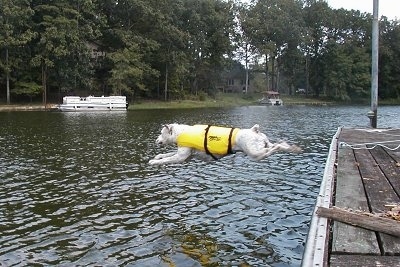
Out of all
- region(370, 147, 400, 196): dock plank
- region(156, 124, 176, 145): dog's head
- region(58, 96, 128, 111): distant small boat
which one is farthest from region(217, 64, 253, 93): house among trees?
region(156, 124, 176, 145): dog's head

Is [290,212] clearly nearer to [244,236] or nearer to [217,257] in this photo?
[244,236]

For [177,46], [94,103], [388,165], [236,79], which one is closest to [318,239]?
[388,165]

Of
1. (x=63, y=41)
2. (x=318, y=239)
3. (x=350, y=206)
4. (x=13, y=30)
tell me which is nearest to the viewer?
(x=318, y=239)

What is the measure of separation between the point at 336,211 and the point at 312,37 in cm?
A: 11035

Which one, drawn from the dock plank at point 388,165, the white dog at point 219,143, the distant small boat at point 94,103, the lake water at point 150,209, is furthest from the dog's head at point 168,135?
the distant small boat at point 94,103

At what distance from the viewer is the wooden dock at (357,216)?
5109mm

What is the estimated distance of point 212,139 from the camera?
35.5 ft

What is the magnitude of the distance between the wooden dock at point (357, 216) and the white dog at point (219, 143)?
1.54 meters

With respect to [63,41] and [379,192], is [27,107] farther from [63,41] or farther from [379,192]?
[379,192]

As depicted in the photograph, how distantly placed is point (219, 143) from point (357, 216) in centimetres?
494

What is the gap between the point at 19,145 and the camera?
24.0 metres

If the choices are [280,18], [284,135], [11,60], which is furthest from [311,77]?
[284,135]

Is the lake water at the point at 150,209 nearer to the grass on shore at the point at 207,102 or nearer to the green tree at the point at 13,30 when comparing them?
the green tree at the point at 13,30

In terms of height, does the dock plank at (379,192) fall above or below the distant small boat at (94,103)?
below
